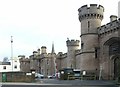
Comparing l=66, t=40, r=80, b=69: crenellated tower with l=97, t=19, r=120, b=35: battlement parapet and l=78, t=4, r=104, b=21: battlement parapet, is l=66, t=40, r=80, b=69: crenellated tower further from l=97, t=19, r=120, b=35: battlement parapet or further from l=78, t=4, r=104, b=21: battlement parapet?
l=97, t=19, r=120, b=35: battlement parapet

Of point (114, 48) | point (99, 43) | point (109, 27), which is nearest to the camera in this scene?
point (109, 27)

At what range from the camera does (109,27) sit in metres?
45.6

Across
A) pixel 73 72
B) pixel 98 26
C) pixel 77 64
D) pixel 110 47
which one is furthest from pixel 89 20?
pixel 77 64

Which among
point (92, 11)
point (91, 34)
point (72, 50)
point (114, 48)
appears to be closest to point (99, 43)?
point (91, 34)

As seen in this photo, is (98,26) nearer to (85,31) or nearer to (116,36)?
(85,31)

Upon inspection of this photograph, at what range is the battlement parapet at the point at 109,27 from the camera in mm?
43438

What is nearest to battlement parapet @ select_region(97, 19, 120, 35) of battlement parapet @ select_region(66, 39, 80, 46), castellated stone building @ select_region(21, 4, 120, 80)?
castellated stone building @ select_region(21, 4, 120, 80)

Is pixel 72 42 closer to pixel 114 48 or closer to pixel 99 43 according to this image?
pixel 99 43

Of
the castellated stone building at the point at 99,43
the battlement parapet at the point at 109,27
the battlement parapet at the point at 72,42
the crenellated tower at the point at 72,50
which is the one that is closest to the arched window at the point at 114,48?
the castellated stone building at the point at 99,43

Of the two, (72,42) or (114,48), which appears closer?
(114,48)

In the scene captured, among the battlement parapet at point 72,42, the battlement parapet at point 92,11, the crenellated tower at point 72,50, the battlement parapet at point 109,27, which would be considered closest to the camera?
the battlement parapet at point 109,27

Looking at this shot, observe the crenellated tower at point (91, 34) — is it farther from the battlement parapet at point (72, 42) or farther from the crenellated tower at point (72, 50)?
the battlement parapet at point (72, 42)

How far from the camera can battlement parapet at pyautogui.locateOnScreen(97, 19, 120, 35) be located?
43.4m

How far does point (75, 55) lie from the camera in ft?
231
